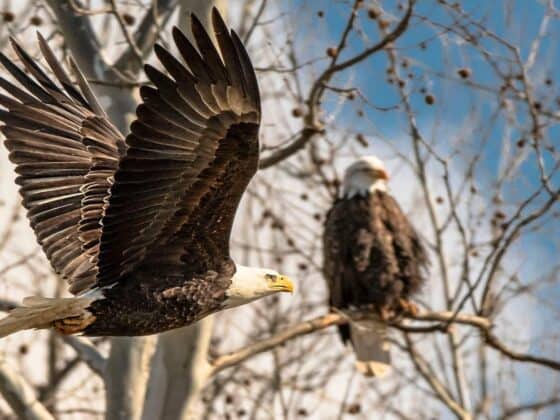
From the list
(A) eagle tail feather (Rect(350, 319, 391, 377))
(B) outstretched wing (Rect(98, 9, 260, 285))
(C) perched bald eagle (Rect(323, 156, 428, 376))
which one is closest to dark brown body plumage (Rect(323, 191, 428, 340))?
(C) perched bald eagle (Rect(323, 156, 428, 376))

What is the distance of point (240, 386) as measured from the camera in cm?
923

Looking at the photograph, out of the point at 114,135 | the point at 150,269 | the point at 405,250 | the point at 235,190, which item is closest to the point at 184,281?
the point at 150,269

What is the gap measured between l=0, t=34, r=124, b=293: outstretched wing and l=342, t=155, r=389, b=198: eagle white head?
377 cm

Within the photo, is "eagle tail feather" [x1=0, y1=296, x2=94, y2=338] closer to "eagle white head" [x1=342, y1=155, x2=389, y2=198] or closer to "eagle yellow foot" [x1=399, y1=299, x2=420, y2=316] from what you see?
"eagle yellow foot" [x1=399, y1=299, x2=420, y2=316]

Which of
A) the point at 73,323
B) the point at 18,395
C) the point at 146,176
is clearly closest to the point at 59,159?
the point at 73,323

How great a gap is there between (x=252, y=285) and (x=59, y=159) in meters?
1.02

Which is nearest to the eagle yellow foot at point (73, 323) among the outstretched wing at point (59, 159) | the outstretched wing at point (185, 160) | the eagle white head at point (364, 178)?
the outstretched wing at point (185, 160)

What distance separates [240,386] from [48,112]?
3.99 m

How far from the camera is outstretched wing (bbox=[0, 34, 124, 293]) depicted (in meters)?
5.48

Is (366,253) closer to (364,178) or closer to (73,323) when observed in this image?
(364,178)

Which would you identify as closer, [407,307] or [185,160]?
[185,160]

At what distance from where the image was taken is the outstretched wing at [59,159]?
216 inches

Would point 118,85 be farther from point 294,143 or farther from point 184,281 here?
point 184,281

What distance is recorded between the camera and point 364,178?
9.35m
